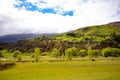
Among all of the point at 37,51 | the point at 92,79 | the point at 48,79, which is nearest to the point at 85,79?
the point at 92,79

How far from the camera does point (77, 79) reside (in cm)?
4972

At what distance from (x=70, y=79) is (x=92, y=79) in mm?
5469

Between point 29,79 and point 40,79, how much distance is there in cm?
297

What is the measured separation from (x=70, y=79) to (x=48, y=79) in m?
5.78

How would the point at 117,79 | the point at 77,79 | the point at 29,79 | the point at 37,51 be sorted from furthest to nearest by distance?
the point at 37,51 < the point at 29,79 < the point at 77,79 < the point at 117,79

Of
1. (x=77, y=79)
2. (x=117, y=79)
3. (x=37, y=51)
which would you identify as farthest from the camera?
(x=37, y=51)

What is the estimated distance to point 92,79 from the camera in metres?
48.0

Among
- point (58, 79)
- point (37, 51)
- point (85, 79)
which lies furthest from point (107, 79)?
point (37, 51)

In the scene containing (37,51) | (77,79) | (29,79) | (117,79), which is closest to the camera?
(117,79)

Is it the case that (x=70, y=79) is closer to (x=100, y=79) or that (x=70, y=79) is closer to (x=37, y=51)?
(x=100, y=79)

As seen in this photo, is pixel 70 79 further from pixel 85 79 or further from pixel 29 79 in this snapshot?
pixel 29 79

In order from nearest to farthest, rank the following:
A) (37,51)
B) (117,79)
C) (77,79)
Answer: (117,79), (77,79), (37,51)

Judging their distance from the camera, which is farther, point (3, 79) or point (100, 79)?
point (3, 79)

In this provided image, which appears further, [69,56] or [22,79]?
[69,56]
